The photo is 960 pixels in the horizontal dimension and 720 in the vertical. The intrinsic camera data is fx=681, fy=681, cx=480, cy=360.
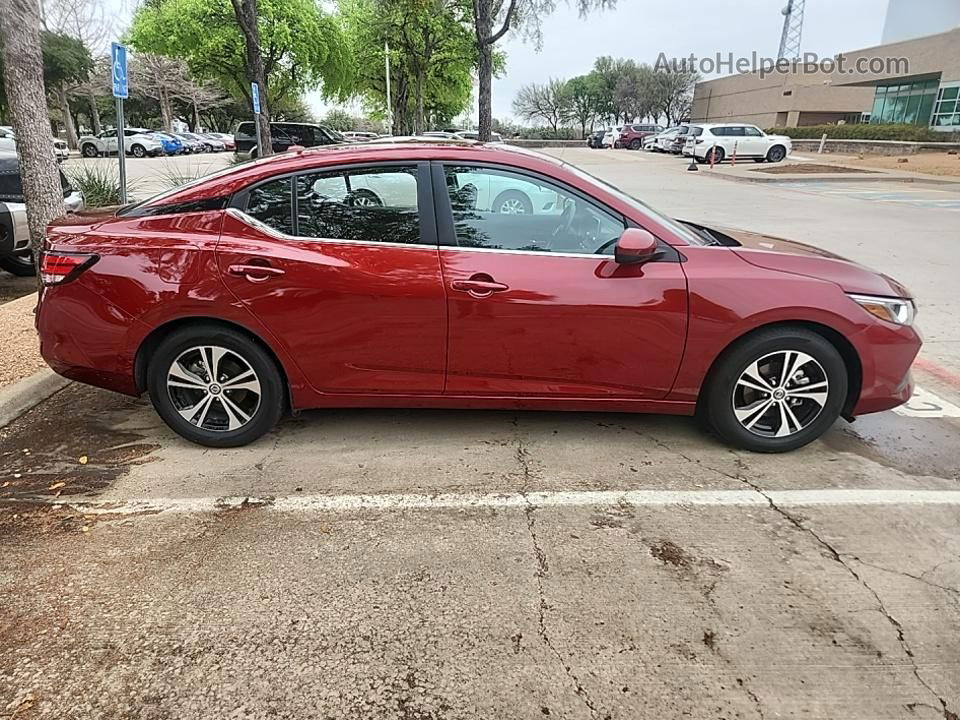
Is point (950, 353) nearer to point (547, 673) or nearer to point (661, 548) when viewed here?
point (661, 548)

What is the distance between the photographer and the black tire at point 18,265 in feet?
26.2

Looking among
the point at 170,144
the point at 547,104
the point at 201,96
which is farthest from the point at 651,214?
the point at 547,104

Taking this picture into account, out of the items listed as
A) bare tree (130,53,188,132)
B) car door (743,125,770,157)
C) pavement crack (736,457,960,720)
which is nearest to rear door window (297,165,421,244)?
pavement crack (736,457,960,720)

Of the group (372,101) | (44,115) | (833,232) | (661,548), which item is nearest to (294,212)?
(661,548)

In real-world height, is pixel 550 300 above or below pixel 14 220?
above

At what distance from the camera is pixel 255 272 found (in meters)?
3.48

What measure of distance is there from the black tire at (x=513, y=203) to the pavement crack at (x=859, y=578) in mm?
1787

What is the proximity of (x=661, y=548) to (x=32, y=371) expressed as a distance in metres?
4.34

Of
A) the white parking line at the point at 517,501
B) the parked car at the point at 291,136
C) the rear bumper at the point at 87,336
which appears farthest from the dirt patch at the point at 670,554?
the parked car at the point at 291,136

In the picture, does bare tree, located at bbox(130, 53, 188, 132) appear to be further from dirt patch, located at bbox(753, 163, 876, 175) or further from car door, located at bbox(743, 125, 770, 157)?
dirt patch, located at bbox(753, 163, 876, 175)

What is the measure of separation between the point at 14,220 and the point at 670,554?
7.89m

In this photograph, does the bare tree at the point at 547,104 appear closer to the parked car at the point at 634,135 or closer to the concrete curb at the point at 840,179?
the parked car at the point at 634,135

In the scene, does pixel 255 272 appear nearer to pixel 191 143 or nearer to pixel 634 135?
pixel 634 135

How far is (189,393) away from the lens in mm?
3727
